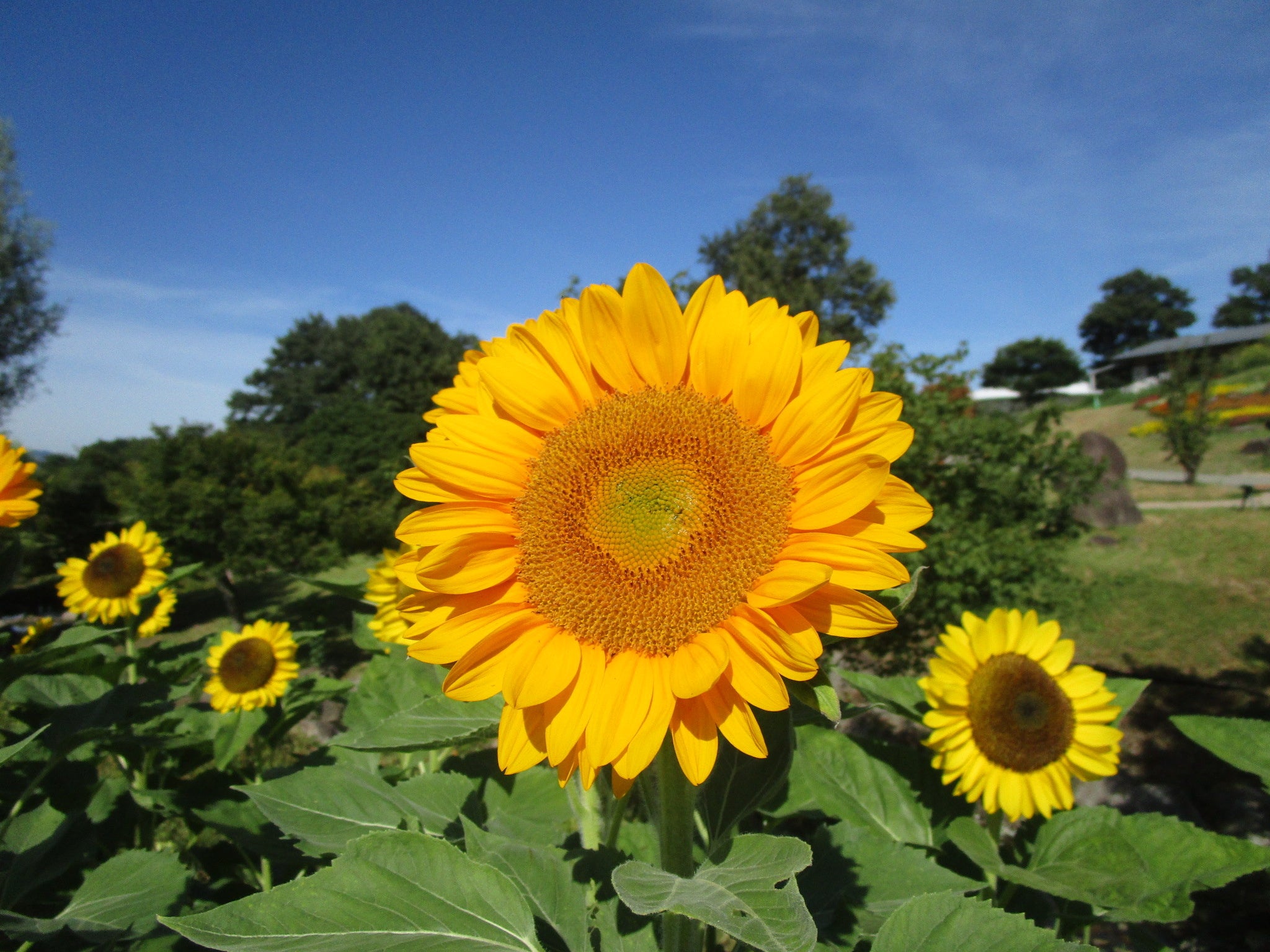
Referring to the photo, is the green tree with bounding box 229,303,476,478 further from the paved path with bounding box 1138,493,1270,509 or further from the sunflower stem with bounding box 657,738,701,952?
the paved path with bounding box 1138,493,1270,509

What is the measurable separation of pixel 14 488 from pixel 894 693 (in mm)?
2919

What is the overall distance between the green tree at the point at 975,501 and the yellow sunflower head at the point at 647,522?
16.0 ft

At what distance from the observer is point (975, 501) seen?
20.2ft

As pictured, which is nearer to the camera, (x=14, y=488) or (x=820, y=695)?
(x=820, y=695)

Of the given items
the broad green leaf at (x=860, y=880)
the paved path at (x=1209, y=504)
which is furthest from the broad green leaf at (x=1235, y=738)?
the paved path at (x=1209, y=504)

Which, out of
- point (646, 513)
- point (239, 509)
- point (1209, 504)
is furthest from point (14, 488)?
point (1209, 504)

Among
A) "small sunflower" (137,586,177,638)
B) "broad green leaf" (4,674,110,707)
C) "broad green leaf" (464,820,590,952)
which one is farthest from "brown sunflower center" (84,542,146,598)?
"broad green leaf" (464,820,590,952)

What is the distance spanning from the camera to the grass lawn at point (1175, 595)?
7516mm

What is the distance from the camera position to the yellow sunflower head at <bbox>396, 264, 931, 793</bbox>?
0.98 metres

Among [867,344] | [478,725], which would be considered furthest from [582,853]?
[867,344]

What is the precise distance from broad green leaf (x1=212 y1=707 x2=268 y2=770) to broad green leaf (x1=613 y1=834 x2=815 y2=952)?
7.91 feet

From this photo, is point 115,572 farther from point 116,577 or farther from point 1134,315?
point 1134,315

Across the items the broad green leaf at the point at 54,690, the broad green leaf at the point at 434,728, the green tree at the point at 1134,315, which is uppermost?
the green tree at the point at 1134,315

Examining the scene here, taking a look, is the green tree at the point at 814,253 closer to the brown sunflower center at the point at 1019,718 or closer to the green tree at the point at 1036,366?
the brown sunflower center at the point at 1019,718
